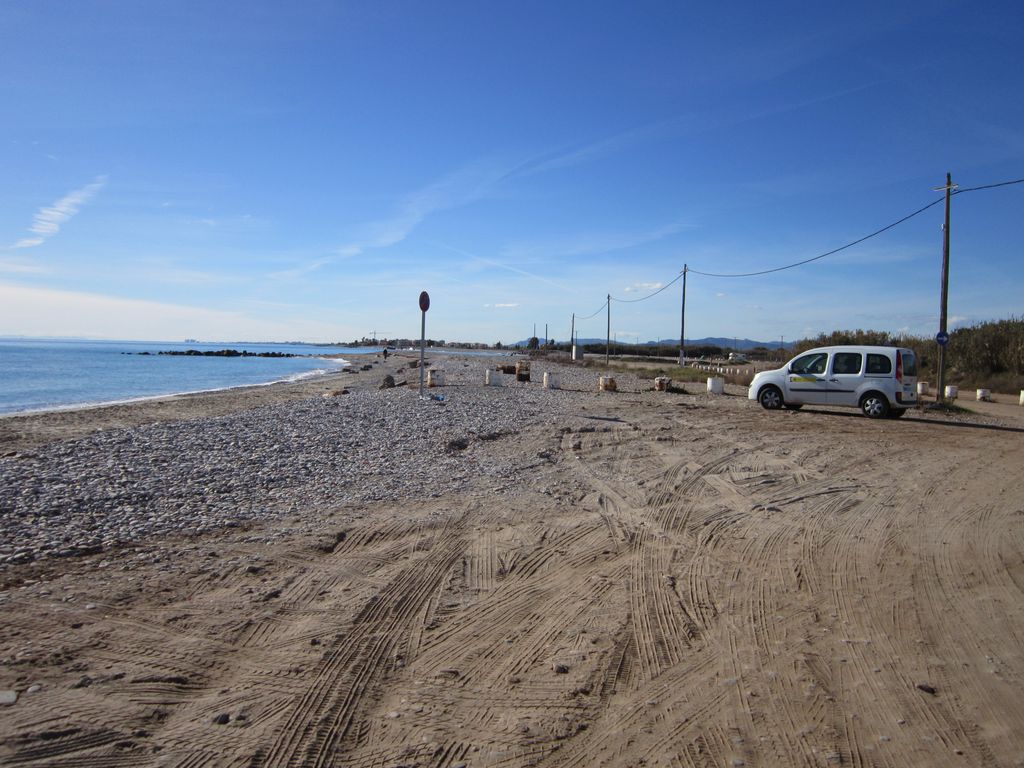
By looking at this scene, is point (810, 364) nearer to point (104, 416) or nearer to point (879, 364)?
point (879, 364)

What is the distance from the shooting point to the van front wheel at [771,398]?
19031 millimetres

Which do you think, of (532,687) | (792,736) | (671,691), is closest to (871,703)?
(792,736)

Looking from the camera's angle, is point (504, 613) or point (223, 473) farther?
point (223, 473)

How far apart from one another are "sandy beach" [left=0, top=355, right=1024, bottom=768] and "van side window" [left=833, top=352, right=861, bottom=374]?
26.2 feet

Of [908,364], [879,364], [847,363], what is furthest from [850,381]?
[908,364]

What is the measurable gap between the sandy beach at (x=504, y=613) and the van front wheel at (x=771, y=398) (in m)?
9.19

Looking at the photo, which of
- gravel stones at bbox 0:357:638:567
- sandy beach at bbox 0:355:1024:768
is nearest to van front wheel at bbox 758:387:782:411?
gravel stones at bbox 0:357:638:567

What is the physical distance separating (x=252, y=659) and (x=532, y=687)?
64.6 inches

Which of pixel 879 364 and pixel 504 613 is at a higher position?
pixel 879 364

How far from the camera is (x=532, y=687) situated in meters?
3.57

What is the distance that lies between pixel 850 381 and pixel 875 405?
87cm

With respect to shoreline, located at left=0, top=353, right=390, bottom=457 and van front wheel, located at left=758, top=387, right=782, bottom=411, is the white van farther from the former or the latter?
shoreline, located at left=0, top=353, right=390, bottom=457

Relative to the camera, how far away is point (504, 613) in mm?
4555

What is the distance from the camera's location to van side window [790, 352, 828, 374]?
18.1 m
